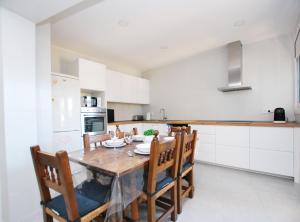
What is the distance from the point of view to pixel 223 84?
3709 mm

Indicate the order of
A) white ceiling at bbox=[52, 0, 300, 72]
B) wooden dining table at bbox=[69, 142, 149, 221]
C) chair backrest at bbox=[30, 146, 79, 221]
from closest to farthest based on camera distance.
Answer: chair backrest at bbox=[30, 146, 79, 221]
wooden dining table at bbox=[69, 142, 149, 221]
white ceiling at bbox=[52, 0, 300, 72]

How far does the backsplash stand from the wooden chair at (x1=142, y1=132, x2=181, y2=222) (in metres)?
2.77

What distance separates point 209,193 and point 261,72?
2593 millimetres

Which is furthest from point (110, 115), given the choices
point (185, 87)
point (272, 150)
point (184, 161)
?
point (272, 150)

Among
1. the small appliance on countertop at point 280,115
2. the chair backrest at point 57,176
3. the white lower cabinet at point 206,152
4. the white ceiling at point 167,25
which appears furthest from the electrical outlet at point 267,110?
the chair backrest at point 57,176

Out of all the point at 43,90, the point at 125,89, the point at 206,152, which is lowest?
the point at 206,152

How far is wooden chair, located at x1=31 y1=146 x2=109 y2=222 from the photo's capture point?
0.92 m

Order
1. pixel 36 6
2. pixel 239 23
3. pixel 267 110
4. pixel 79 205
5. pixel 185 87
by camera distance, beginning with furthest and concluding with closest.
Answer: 1. pixel 185 87
2. pixel 267 110
3. pixel 239 23
4. pixel 36 6
5. pixel 79 205

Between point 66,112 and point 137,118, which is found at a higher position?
point 66,112

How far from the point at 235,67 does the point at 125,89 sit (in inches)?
96.2

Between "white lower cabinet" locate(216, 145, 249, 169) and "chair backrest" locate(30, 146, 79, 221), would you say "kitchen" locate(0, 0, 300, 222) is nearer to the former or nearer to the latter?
"white lower cabinet" locate(216, 145, 249, 169)

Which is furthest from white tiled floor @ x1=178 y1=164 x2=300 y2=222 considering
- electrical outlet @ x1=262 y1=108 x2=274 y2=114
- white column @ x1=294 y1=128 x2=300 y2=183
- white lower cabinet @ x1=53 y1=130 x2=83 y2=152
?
white lower cabinet @ x1=53 y1=130 x2=83 y2=152

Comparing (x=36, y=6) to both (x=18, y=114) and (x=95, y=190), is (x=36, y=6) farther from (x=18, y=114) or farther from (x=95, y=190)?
(x=95, y=190)

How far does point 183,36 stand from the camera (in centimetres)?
301
